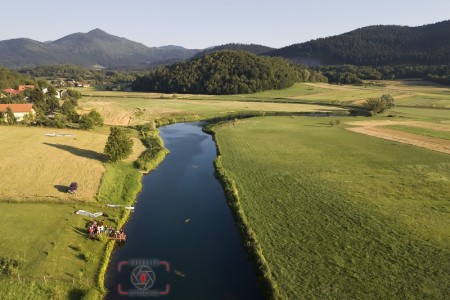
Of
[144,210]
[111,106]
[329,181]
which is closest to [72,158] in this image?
[144,210]

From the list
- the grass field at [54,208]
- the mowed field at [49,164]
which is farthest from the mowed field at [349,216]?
the mowed field at [49,164]

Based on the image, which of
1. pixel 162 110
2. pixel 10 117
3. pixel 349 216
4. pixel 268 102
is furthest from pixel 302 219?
pixel 268 102

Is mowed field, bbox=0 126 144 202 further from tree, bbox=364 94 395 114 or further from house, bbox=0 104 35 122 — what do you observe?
tree, bbox=364 94 395 114

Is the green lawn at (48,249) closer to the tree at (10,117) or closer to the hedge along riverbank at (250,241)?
the hedge along riverbank at (250,241)

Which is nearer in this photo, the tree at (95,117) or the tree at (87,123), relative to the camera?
the tree at (87,123)

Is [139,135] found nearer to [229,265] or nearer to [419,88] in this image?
[229,265]
